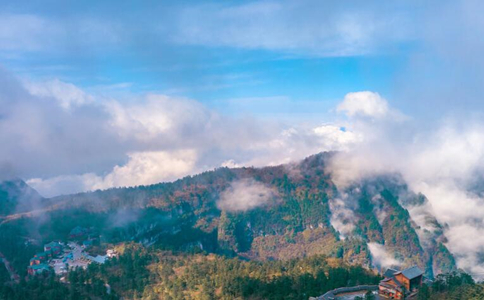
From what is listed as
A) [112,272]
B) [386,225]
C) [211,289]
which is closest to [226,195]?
[386,225]

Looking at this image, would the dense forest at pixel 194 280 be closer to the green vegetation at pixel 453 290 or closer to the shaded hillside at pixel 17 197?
the green vegetation at pixel 453 290

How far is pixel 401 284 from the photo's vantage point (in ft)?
175

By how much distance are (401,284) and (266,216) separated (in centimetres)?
12619

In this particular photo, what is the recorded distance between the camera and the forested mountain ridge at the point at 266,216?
470 feet

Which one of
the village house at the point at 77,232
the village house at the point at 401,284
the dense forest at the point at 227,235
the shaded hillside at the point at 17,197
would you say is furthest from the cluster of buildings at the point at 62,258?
the village house at the point at 401,284

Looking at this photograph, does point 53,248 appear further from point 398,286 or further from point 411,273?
point 411,273

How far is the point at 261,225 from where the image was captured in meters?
176

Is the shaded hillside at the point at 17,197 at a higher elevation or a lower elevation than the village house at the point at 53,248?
higher

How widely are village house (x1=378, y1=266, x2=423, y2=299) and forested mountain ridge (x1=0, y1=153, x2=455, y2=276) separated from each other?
85.8m

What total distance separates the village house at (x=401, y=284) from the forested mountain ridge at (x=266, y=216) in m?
85.8

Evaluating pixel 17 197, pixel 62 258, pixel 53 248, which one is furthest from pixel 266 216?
pixel 17 197

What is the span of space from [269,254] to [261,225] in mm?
17532

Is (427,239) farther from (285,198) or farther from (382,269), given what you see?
(285,198)

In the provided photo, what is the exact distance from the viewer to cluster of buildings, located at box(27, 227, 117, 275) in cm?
8881
